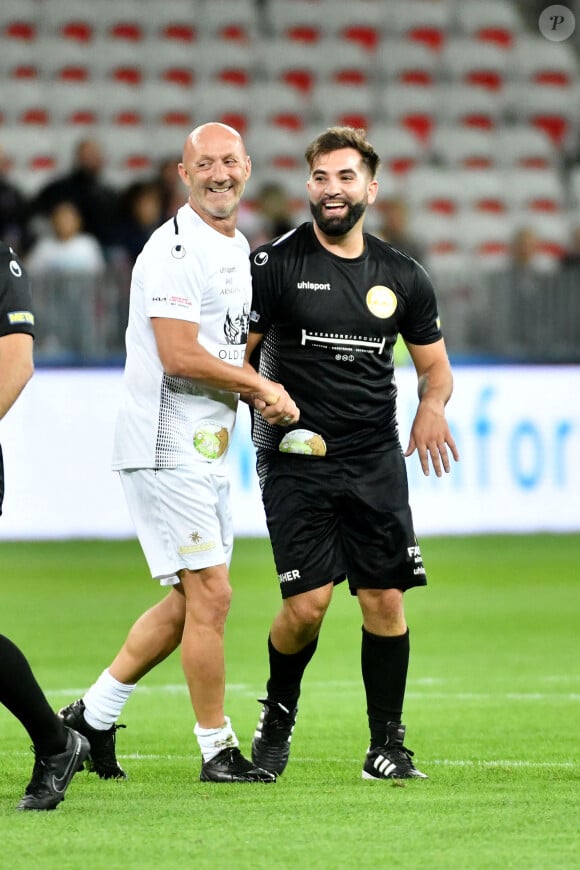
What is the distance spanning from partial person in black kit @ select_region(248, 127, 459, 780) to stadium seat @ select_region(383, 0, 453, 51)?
16.2m

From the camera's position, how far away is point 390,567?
6.58 metres

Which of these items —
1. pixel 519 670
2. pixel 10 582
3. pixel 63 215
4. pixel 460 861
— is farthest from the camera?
pixel 63 215

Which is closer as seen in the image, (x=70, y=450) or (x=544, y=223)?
(x=70, y=450)

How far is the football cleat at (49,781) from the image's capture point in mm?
5699

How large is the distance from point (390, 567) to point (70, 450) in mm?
8433

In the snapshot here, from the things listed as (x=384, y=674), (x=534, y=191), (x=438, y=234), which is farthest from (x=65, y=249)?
(x=384, y=674)

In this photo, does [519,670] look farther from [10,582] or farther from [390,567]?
[10,582]

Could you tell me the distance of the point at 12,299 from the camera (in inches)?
223

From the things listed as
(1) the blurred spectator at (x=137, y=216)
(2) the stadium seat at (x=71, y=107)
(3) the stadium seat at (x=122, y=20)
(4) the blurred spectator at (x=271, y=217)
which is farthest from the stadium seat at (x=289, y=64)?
(1) the blurred spectator at (x=137, y=216)

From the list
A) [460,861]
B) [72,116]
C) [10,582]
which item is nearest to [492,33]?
[72,116]

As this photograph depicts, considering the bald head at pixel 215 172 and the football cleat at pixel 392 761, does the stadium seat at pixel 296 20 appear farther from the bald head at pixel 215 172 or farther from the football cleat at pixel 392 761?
the football cleat at pixel 392 761

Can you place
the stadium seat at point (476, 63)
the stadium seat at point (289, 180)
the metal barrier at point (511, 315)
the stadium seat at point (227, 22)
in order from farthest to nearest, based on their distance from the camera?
the stadium seat at point (476, 63), the stadium seat at point (227, 22), the stadium seat at point (289, 180), the metal barrier at point (511, 315)

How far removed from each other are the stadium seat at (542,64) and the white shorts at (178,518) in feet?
56.1

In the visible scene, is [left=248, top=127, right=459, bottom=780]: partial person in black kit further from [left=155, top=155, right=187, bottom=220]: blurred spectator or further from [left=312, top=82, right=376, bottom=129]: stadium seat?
[left=312, top=82, right=376, bottom=129]: stadium seat
